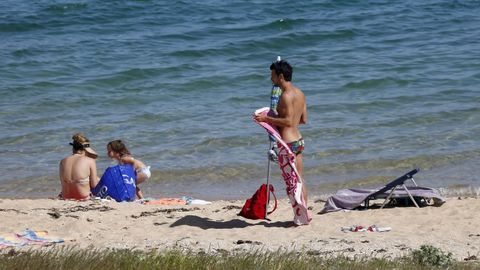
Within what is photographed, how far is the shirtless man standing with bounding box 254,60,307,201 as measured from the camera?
30.1 ft

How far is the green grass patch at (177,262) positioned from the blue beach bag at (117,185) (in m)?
4.31

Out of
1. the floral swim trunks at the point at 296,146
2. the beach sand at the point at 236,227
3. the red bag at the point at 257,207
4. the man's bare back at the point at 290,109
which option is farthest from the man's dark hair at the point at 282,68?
the beach sand at the point at 236,227

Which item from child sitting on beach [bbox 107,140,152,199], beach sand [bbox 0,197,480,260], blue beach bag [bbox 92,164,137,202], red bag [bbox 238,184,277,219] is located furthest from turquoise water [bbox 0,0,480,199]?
red bag [bbox 238,184,277,219]

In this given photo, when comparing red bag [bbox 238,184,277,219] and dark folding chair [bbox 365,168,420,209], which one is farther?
dark folding chair [bbox 365,168,420,209]

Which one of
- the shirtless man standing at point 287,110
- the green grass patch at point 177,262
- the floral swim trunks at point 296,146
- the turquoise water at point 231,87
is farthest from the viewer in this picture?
the turquoise water at point 231,87

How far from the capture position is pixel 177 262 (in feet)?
20.7

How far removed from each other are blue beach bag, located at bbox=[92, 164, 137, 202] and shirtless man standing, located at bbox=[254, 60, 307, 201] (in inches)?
103

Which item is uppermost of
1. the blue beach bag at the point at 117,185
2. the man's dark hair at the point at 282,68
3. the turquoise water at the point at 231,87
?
the man's dark hair at the point at 282,68

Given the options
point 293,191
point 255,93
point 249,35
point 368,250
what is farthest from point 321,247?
point 249,35

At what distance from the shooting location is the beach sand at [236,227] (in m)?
8.54

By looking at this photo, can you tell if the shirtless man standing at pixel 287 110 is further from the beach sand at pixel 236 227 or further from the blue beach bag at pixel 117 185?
the blue beach bag at pixel 117 185

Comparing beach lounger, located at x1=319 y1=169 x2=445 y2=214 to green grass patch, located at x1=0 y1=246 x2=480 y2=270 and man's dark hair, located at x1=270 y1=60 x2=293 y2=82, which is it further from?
green grass patch, located at x1=0 y1=246 x2=480 y2=270

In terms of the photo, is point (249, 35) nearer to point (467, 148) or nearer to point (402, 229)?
point (467, 148)

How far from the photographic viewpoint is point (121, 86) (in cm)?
1930
